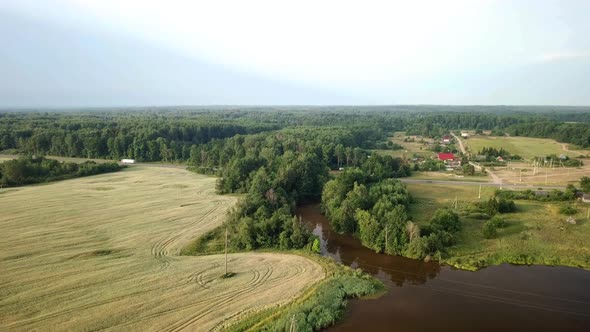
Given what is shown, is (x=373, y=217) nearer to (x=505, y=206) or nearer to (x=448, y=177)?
(x=505, y=206)

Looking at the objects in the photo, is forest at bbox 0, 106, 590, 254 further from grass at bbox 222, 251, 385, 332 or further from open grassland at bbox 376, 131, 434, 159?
grass at bbox 222, 251, 385, 332

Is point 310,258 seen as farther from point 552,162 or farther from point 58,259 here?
point 552,162

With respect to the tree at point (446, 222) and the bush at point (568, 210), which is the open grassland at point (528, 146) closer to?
the bush at point (568, 210)

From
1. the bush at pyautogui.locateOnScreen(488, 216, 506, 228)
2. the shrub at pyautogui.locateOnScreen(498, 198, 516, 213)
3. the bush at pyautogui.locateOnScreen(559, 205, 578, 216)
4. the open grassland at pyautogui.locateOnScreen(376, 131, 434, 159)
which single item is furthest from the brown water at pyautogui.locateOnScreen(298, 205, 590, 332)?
the open grassland at pyautogui.locateOnScreen(376, 131, 434, 159)

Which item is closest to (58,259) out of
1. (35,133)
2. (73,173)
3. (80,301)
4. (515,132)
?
(80,301)

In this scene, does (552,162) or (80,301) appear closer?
(80,301)

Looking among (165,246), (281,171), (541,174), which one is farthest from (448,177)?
(165,246)
